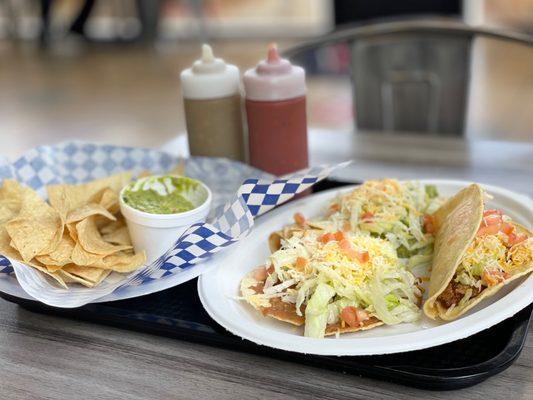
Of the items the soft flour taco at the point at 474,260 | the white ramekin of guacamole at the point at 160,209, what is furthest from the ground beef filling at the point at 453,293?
the white ramekin of guacamole at the point at 160,209

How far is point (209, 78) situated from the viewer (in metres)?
1.47

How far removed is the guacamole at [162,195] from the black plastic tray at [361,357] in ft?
0.54

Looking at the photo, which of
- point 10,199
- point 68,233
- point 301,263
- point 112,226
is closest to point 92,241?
point 68,233

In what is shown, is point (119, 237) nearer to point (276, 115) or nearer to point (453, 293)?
point (276, 115)

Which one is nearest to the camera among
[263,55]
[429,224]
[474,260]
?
[474,260]

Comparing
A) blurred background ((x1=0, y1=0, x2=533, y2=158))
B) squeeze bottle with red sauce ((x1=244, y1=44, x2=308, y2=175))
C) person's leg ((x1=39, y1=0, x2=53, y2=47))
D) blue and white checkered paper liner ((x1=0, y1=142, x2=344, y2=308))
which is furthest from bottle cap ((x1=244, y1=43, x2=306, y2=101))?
person's leg ((x1=39, y1=0, x2=53, y2=47))

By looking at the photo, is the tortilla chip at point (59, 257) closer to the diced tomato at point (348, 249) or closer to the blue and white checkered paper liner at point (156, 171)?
the blue and white checkered paper liner at point (156, 171)

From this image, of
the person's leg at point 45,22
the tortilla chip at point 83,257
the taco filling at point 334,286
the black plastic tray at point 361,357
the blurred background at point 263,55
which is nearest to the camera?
the black plastic tray at point 361,357

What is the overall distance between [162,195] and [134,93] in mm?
4486

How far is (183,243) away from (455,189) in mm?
599

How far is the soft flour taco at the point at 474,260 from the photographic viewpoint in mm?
1046

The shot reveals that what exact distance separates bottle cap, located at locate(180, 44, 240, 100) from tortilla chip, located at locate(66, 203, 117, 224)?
344mm

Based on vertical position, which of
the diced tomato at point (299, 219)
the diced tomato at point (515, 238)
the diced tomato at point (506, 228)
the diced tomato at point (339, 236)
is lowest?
the diced tomato at point (299, 219)

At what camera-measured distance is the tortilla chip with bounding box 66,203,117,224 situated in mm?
1222
